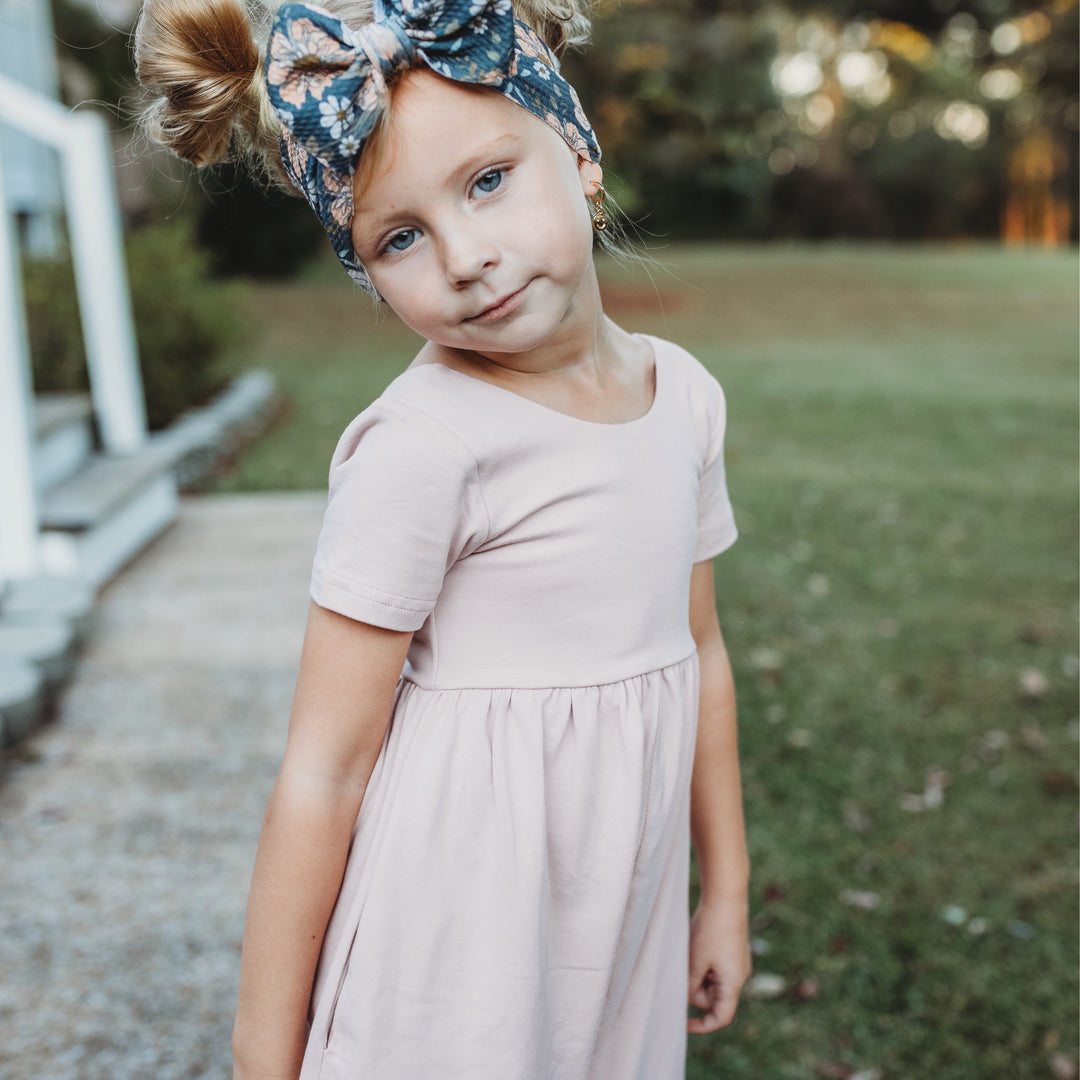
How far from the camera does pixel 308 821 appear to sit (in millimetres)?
1054

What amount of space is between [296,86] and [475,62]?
15 cm

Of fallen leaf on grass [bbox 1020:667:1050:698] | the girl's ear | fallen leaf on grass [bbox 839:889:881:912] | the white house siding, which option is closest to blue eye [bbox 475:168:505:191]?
Answer: the girl's ear

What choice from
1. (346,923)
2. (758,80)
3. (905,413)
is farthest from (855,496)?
(758,80)

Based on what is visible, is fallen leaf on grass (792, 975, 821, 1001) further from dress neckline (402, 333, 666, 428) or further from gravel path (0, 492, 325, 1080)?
dress neckline (402, 333, 666, 428)

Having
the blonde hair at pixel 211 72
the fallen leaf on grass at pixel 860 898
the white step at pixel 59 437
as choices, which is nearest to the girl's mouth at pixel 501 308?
the blonde hair at pixel 211 72

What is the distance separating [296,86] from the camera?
951 millimetres

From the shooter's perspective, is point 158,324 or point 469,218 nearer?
point 469,218

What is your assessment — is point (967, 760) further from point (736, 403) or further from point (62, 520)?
point (736, 403)

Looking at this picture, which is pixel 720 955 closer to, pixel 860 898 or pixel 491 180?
pixel 491 180

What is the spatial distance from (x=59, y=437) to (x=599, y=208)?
465 centimetres

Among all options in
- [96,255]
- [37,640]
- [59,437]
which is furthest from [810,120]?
[37,640]

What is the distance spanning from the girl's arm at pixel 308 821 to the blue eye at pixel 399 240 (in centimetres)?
33

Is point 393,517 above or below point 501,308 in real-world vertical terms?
below

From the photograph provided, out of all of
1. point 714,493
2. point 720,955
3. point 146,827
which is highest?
point 714,493
